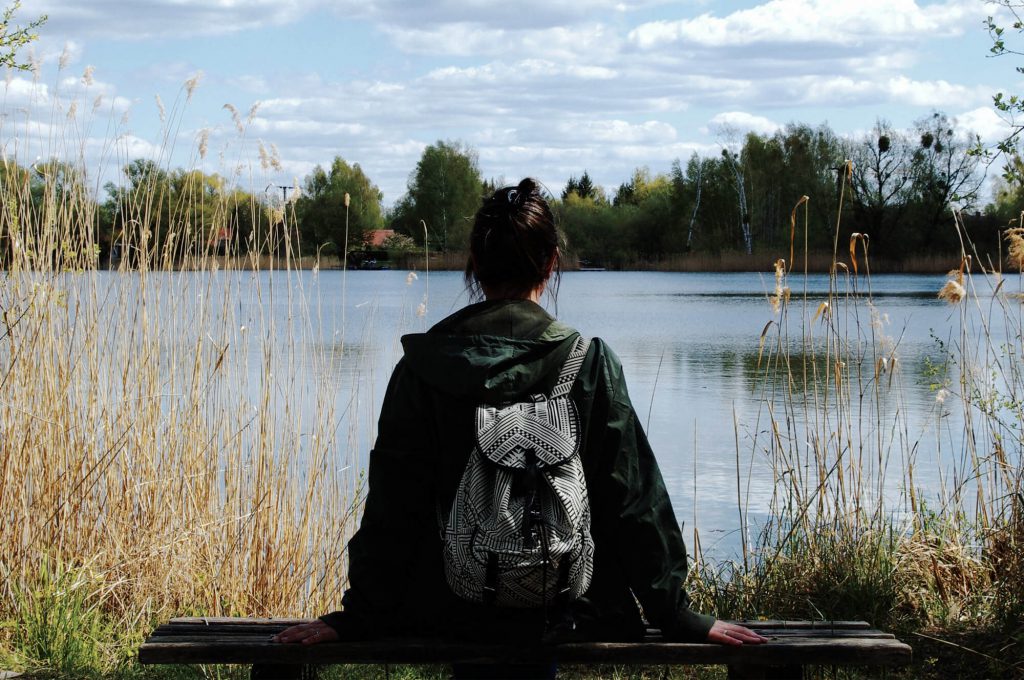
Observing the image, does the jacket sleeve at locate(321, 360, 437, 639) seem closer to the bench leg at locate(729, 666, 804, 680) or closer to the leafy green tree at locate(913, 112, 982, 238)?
the bench leg at locate(729, 666, 804, 680)

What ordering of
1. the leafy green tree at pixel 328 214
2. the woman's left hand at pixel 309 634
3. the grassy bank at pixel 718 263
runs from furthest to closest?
the grassy bank at pixel 718 263 → the leafy green tree at pixel 328 214 → the woman's left hand at pixel 309 634

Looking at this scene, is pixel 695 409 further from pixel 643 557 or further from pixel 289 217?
pixel 643 557

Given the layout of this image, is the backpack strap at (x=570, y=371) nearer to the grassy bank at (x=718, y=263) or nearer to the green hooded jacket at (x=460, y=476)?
the green hooded jacket at (x=460, y=476)

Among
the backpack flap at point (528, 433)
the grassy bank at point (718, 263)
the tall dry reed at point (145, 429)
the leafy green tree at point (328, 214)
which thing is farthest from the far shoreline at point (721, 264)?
the backpack flap at point (528, 433)

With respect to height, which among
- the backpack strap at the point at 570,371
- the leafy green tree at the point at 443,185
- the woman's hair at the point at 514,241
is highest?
the leafy green tree at the point at 443,185

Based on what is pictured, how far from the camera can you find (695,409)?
10.1 meters

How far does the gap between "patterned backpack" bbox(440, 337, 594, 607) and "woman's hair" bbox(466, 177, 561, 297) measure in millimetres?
223

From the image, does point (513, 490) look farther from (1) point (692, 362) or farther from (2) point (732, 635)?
(1) point (692, 362)

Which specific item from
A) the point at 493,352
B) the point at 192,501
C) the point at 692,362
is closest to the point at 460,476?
the point at 493,352

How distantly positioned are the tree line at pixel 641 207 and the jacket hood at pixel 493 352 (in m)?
0.22

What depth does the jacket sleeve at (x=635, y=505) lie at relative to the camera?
1.89m

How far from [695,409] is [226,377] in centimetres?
662

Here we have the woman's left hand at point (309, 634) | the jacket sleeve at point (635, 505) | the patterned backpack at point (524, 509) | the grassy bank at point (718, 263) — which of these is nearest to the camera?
the patterned backpack at point (524, 509)

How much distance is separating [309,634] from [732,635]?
32.6 inches
